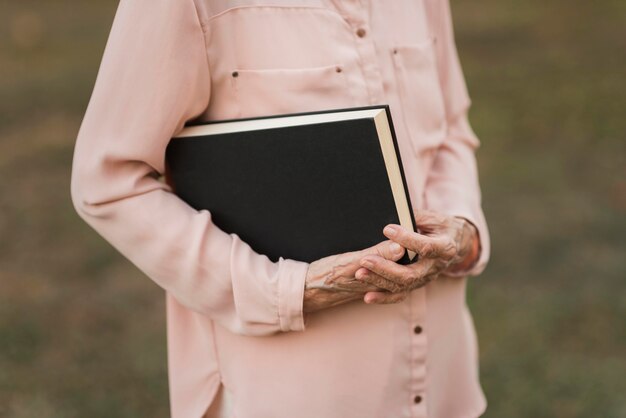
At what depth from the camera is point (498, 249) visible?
5074 mm

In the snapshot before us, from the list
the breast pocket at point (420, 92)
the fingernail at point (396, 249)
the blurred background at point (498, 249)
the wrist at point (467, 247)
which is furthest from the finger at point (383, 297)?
the blurred background at point (498, 249)

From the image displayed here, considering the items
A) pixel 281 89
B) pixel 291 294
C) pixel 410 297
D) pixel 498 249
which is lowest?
pixel 498 249

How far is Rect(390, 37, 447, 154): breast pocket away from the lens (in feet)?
6.20

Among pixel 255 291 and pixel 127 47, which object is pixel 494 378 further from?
pixel 127 47

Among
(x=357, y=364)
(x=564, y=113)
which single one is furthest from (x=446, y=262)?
(x=564, y=113)

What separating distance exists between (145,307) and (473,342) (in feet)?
8.80

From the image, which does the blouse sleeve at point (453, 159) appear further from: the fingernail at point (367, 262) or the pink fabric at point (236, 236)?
the fingernail at point (367, 262)

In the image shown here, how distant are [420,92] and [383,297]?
1.69 feet

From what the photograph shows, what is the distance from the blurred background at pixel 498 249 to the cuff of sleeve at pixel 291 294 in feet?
6.93

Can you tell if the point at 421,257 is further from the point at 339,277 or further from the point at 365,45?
the point at 365,45

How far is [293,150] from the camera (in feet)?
5.38

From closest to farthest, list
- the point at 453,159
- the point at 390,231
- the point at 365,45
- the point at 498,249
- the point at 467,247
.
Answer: the point at 390,231 → the point at 365,45 → the point at 467,247 → the point at 453,159 → the point at 498,249

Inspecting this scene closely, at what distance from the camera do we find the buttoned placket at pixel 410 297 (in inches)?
71.0

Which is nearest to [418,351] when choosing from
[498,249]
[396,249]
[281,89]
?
[396,249]
